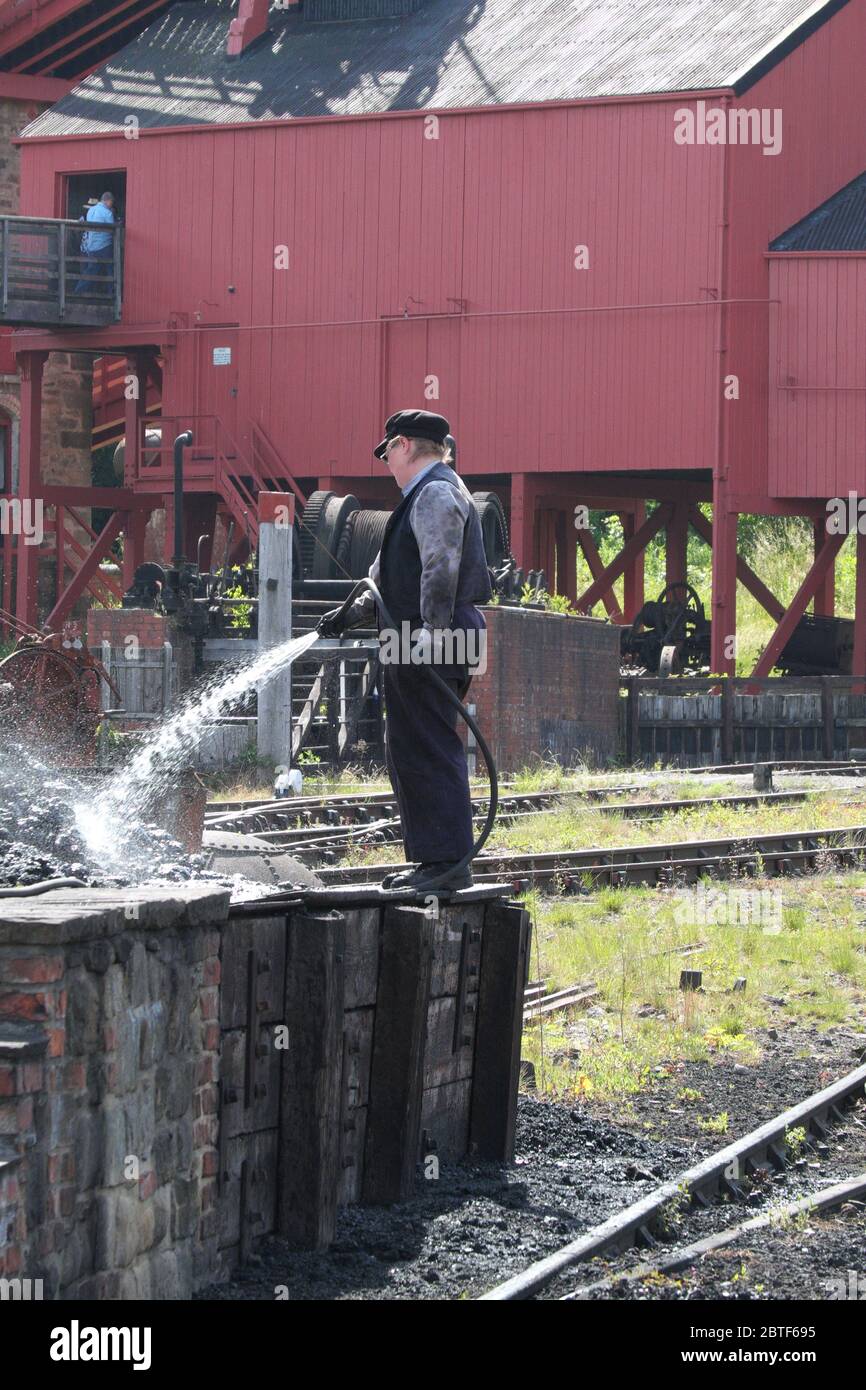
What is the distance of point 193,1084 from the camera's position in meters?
5.38

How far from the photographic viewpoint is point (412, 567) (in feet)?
23.4

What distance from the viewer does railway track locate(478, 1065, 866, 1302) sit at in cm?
569

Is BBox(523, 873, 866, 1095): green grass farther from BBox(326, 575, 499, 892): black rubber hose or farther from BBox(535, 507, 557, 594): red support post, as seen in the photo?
BBox(535, 507, 557, 594): red support post

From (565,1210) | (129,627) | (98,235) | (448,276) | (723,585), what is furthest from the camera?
(98,235)

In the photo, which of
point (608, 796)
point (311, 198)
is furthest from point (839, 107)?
point (608, 796)

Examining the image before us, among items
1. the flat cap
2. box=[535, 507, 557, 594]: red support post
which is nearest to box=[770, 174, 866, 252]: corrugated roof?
box=[535, 507, 557, 594]: red support post

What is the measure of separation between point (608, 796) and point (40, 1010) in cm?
1496

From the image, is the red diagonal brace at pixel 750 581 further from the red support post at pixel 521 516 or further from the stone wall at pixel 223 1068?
the stone wall at pixel 223 1068

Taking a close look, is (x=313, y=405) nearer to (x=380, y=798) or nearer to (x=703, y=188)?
(x=703, y=188)

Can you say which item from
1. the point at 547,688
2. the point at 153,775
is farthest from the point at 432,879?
the point at 547,688

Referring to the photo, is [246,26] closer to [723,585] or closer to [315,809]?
[723,585]

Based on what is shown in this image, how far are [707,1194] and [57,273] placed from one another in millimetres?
27370

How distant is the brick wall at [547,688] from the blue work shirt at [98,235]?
37.6 feet

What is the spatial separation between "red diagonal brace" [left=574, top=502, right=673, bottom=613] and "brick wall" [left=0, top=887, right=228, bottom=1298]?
25.9 metres
